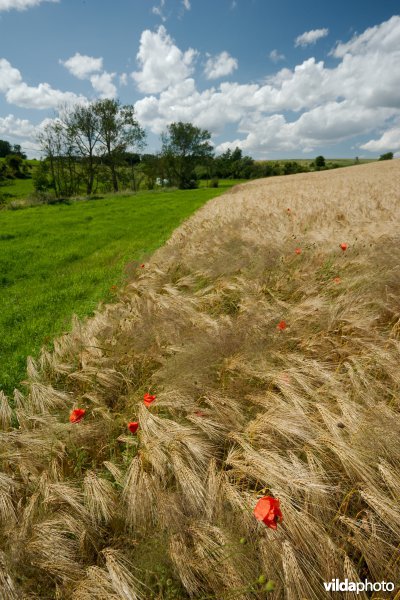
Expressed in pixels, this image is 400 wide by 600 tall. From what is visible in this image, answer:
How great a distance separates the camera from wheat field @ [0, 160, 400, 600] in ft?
5.06

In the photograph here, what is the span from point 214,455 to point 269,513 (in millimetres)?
759

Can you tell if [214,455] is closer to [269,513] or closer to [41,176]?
[269,513]

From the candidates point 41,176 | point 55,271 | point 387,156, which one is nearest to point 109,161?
point 41,176

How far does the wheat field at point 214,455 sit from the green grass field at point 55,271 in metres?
1.61

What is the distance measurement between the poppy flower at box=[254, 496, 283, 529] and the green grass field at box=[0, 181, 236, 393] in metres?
3.54

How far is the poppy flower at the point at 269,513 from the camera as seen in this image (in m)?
1.40

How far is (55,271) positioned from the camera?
27.7ft

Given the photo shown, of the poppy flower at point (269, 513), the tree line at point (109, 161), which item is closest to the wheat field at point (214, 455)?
the poppy flower at point (269, 513)

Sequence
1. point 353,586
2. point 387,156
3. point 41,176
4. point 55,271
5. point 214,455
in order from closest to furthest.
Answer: point 353,586 → point 214,455 → point 55,271 → point 41,176 → point 387,156

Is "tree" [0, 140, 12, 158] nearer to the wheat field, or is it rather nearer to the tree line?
the tree line

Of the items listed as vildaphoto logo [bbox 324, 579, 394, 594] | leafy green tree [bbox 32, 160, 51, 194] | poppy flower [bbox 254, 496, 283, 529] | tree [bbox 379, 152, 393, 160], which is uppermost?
tree [bbox 379, 152, 393, 160]

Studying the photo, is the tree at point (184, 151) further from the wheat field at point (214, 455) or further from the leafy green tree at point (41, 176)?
the wheat field at point (214, 455)

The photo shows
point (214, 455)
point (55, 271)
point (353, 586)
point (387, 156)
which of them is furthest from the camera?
point (387, 156)

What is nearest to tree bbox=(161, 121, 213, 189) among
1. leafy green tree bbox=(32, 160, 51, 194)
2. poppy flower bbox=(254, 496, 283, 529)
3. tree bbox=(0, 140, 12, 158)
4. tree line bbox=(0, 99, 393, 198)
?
tree line bbox=(0, 99, 393, 198)
